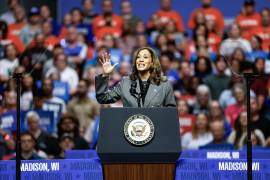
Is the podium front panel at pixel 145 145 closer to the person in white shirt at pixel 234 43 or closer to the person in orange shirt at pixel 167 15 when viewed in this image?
the person in white shirt at pixel 234 43

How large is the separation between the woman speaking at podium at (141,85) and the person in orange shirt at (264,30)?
8.09 meters

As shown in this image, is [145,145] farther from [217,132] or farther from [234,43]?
[234,43]

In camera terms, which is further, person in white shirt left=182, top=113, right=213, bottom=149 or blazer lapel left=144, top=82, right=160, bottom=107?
person in white shirt left=182, top=113, right=213, bottom=149

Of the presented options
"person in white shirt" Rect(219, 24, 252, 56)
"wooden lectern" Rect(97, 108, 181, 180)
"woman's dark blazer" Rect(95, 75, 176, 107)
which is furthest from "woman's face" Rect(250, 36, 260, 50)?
"wooden lectern" Rect(97, 108, 181, 180)

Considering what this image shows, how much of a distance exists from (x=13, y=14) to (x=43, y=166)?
9777 mm

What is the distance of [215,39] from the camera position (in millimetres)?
16281

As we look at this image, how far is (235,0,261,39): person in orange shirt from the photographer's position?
→ 16688mm

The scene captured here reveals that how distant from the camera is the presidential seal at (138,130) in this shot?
304 inches

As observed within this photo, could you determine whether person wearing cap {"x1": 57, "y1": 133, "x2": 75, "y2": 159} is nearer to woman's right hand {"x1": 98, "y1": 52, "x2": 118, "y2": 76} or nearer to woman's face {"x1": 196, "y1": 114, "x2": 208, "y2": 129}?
woman's face {"x1": 196, "y1": 114, "x2": 208, "y2": 129}

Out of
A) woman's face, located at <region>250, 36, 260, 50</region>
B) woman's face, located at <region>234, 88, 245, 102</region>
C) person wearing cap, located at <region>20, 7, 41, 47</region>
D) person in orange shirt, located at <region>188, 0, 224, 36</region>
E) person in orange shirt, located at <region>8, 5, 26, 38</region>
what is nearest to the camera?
woman's face, located at <region>234, 88, 245, 102</region>

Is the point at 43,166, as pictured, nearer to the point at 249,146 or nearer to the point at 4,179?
the point at 4,179

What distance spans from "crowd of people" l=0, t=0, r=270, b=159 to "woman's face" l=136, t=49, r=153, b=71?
364 cm

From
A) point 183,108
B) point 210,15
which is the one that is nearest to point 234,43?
point 210,15

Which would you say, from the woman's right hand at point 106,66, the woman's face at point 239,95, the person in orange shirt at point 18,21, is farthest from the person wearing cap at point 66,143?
the person in orange shirt at point 18,21
